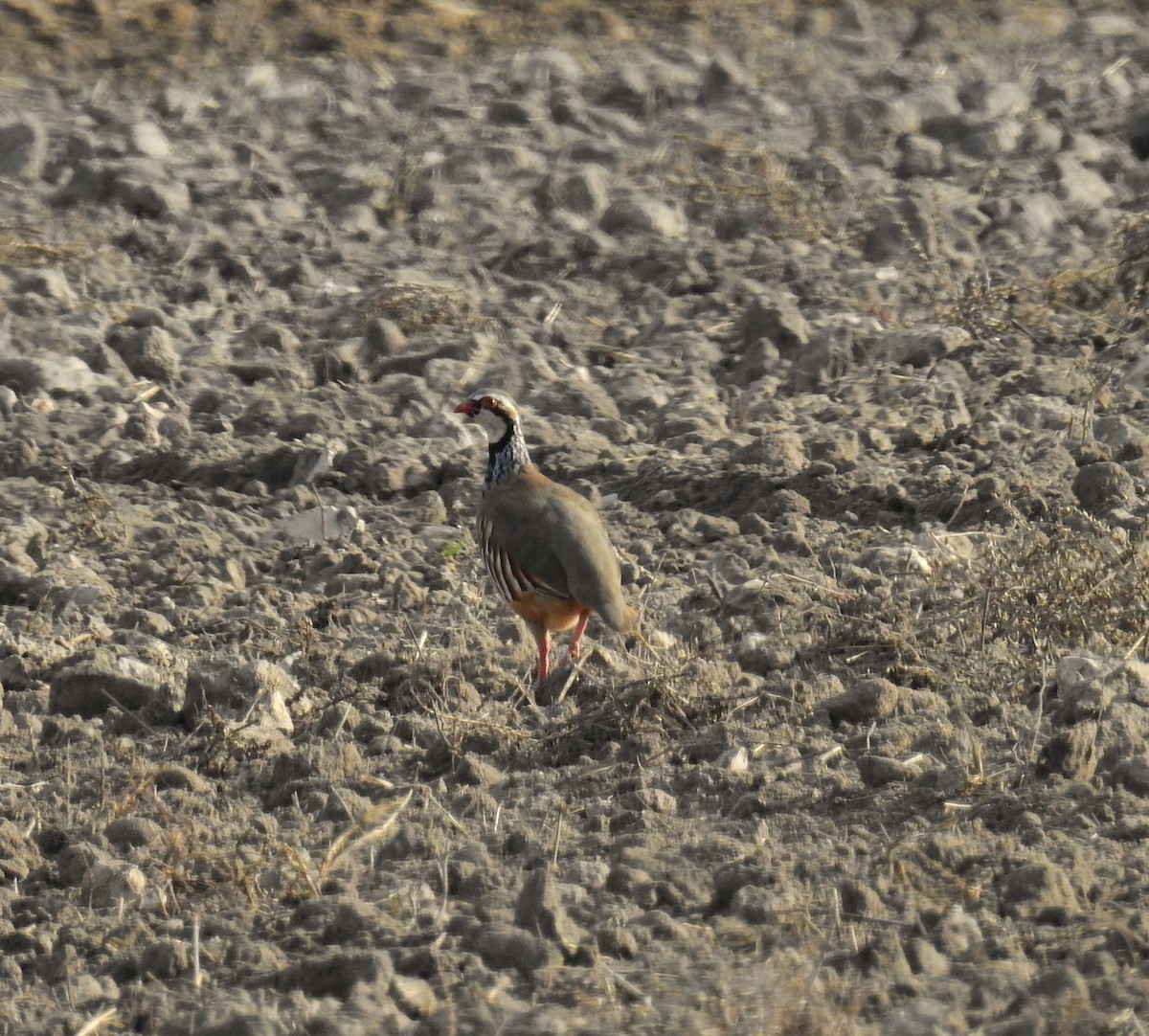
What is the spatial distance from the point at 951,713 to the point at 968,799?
57cm

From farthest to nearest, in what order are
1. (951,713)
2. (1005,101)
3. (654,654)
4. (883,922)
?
1. (1005,101)
2. (654,654)
3. (951,713)
4. (883,922)

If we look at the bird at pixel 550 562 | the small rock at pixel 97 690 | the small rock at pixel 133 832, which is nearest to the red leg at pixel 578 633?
the bird at pixel 550 562

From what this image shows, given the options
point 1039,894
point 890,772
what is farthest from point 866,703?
point 1039,894

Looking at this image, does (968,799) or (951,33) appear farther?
(951,33)

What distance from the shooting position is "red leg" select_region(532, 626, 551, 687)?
18.0 ft

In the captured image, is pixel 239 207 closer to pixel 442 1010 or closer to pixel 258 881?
pixel 258 881

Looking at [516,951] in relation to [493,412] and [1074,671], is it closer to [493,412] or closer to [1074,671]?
[1074,671]

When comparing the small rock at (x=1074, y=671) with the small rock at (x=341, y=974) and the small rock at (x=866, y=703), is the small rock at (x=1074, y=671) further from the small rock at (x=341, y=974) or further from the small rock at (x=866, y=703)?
the small rock at (x=341, y=974)

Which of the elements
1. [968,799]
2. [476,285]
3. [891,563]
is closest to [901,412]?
[891,563]

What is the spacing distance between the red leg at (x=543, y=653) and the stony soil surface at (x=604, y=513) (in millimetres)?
98

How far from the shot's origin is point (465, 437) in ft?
23.3

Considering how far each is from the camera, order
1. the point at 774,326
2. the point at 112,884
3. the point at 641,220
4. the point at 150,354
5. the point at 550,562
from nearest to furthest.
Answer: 1. the point at 112,884
2. the point at 550,562
3. the point at 150,354
4. the point at 774,326
5. the point at 641,220

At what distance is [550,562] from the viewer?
5.54 metres

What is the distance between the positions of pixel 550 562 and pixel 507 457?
709 mm
